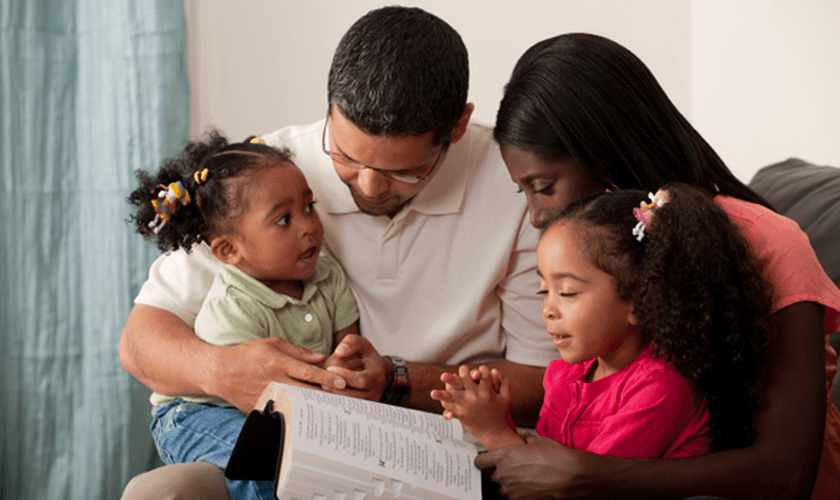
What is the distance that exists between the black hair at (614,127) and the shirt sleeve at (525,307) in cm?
36

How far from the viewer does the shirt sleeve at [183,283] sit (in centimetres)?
159

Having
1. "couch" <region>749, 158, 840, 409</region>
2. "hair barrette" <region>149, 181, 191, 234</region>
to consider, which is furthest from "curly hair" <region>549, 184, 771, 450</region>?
"hair barrette" <region>149, 181, 191, 234</region>

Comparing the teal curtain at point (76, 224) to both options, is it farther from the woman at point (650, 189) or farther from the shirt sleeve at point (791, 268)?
the shirt sleeve at point (791, 268)

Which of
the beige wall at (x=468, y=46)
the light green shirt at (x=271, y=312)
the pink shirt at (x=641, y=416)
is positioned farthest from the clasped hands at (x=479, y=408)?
the beige wall at (x=468, y=46)

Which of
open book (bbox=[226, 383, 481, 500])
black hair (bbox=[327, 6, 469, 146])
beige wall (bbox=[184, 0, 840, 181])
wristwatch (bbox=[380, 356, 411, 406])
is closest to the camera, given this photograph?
open book (bbox=[226, 383, 481, 500])

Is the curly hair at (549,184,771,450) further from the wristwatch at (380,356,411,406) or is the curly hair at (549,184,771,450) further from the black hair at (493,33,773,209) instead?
the wristwatch at (380,356,411,406)

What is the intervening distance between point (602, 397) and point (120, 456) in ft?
5.26

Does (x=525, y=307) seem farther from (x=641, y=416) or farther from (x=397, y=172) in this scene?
(x=641, y=416)

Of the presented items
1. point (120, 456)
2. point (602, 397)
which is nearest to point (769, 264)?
point (602, 397)

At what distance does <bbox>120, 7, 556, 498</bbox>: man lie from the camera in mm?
1315

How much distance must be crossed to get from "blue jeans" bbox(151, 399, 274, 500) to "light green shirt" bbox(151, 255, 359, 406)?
0.03 meters

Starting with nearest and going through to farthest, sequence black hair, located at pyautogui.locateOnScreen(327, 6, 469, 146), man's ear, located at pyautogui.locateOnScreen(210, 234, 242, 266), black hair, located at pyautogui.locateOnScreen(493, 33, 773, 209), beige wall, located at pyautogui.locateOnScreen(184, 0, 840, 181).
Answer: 1. black hair, located at pyautogui.locateOnScreen(493, 33, 773, 209)
2. black hair, located at pyautogui.locateOnScreen(327, 6, 469, 146)
3. man's ear, located at pyautogui.locateOnScreen(210, 234, 242, 266)
4. beige wall, located at pyautogui.locateOnScreen(184, 0, 840, 181)

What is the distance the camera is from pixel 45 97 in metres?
2.08

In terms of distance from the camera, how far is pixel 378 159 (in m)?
1.36
